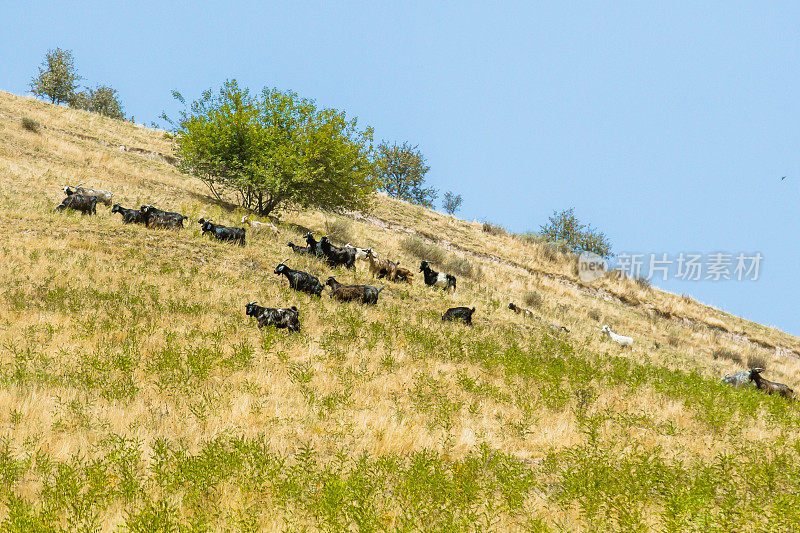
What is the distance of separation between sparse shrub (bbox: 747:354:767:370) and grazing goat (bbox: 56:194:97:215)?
33.4 m

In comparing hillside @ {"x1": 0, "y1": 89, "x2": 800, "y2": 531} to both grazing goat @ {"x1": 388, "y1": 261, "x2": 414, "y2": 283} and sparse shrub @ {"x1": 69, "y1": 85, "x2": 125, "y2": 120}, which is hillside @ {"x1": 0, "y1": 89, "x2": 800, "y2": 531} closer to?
grazing goat @ {"x1": 388, "y1": 261, "x2": 414, "y2": 283}

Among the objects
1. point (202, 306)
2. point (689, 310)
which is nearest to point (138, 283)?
point (202, 306)

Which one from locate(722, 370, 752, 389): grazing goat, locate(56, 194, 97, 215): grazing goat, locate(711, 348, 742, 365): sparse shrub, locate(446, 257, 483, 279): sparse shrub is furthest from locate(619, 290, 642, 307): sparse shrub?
locate(56, 194, 97, 215): grazing goat

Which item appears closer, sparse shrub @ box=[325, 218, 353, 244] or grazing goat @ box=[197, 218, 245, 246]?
grazing goat @ box=[197, 218, 245, 246]

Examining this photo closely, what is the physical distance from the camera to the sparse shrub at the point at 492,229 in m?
47.3

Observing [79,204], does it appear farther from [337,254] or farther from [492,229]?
[492,229]

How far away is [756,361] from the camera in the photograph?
27.0 meters

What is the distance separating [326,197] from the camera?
29281 mm

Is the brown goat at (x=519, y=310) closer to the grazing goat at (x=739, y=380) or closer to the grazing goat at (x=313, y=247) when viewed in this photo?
the grazing goat at (x=739, y=380)

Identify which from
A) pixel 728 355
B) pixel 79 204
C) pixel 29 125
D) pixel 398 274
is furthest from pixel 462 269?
pixel 29 125

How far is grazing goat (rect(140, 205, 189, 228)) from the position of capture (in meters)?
20.3

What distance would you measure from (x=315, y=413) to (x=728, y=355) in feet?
89.8

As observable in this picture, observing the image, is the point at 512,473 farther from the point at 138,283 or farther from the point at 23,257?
the point at 23,257

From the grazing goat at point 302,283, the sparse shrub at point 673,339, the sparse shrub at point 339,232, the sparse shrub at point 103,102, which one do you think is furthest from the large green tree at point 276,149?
the sparse shrub at point 103,102
